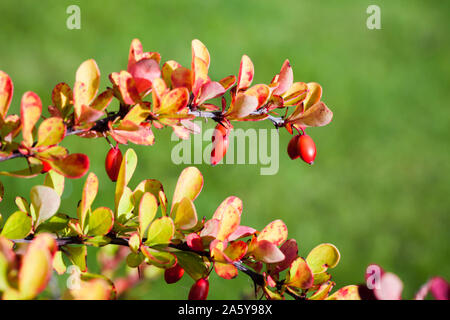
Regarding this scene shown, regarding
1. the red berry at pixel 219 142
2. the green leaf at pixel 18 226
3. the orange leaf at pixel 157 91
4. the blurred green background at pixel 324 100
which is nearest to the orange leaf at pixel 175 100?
the orange leaf at pixel 157 91

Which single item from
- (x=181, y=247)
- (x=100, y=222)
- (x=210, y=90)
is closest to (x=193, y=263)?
(x=181, y=247)

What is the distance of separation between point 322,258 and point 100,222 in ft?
0.95

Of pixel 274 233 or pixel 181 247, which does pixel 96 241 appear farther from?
pixel 274 233

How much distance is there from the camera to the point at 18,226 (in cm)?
59

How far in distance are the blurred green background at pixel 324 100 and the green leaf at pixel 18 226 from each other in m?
1.28

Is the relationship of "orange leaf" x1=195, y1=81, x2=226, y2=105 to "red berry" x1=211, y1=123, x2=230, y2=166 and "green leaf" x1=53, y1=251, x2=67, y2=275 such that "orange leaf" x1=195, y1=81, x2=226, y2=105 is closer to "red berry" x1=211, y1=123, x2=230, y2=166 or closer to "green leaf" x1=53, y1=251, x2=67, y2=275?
"red berry" x1=211, y1=123, x2=230, y2=166

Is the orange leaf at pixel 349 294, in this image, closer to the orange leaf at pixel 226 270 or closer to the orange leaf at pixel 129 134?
the orange leaf at pixel 226 270

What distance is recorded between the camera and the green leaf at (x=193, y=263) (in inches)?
25.1

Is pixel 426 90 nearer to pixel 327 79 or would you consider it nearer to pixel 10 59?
pixel 327 79

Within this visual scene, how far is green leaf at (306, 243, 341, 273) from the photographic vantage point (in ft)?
2.12

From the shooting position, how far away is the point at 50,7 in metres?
2.73

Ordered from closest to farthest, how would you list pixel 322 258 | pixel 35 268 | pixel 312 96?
pixel 35 268
pixel 322 258
pixel 312 96

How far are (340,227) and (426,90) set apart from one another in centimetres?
115
